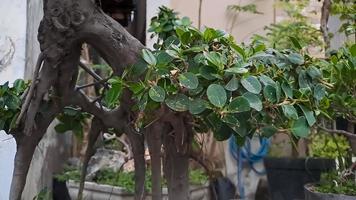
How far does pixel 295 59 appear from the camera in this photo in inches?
52.0

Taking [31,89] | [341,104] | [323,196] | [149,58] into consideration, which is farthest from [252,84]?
[323,196]

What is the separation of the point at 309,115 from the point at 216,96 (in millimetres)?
268

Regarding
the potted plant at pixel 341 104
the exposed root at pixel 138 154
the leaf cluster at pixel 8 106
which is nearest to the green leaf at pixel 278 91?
the potted plant at pixel 341 104

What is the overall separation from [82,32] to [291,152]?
278cm

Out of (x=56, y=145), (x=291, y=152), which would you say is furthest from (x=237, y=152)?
(x=56, y=145)

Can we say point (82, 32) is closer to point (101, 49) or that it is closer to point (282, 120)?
point (101, 49)

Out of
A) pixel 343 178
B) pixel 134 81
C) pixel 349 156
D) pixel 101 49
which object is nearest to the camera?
pixel 134 81

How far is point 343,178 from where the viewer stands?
241 centimetres

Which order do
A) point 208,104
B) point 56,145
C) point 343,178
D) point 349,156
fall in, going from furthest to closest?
1. point 56,145
2. point 349,156
3. point 343,178
4. point 208,104

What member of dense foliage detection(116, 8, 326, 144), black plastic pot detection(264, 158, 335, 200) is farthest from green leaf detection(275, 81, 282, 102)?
black plastic pot detection(264, 158, 335, 200)

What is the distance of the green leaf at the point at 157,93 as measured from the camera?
1136 millimetres

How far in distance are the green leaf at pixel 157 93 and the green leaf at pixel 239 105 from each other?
0.15m

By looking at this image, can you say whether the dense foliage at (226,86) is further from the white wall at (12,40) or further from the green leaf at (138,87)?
the white wall at (12,40)

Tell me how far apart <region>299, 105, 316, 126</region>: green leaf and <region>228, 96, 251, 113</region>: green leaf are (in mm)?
187
